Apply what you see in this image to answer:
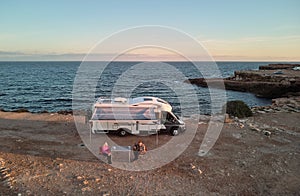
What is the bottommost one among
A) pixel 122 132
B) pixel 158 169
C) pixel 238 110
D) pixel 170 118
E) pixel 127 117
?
pixel 158 169

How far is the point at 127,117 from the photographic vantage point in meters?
17.3

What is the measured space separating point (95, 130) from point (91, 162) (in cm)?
405

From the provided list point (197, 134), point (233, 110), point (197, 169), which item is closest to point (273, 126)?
point (233, 110)

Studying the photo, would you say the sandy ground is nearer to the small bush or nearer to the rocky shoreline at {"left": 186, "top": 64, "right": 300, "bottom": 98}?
the small bush

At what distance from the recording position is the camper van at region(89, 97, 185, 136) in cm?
1723

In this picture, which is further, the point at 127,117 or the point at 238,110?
the point at 238,110

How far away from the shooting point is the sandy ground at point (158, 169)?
11070 mm

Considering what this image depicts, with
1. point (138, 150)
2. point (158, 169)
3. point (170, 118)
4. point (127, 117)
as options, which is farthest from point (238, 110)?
point (158, 169)

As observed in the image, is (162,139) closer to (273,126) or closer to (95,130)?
(95,130)

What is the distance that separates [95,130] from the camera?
17.5 metres

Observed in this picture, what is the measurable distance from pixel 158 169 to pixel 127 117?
17.0 feet

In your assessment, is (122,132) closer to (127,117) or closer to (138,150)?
(127,117)

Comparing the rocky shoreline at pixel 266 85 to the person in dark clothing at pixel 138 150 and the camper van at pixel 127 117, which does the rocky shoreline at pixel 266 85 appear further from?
the person in dark clothing at pixel 138 150

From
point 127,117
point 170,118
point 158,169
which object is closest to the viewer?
point 158,169
